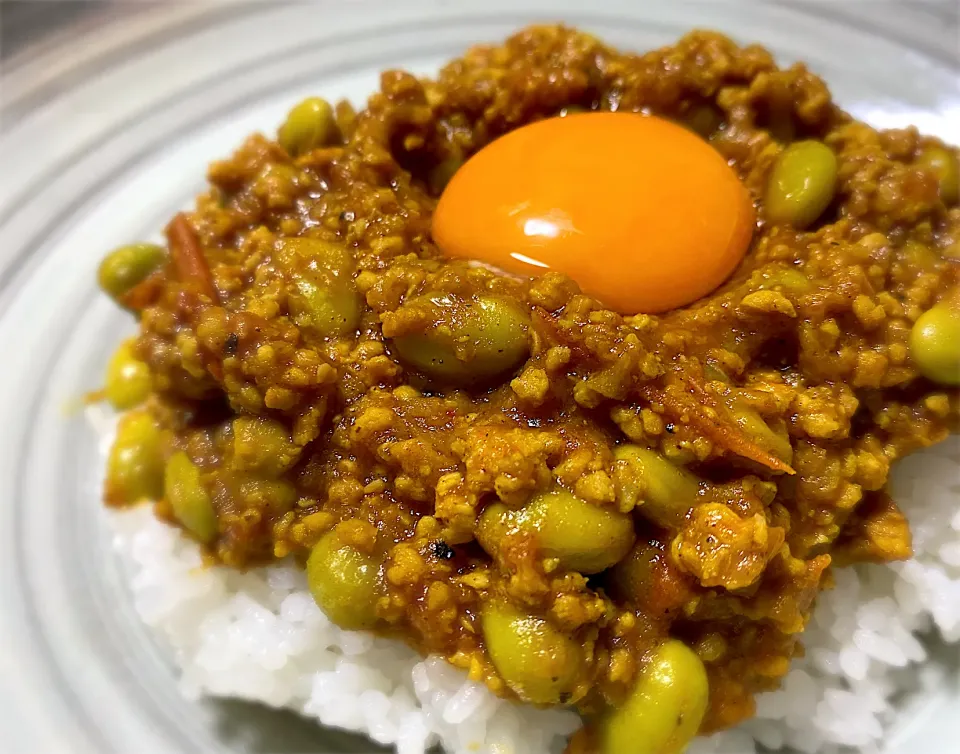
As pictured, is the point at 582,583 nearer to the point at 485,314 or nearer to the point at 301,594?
the point at 485,314

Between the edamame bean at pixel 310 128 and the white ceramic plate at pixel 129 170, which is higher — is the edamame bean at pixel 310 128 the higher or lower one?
the higher one

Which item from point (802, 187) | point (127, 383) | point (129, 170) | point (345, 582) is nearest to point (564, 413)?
point (345, 582)

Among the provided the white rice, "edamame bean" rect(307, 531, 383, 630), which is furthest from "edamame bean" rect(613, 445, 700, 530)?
the white rice

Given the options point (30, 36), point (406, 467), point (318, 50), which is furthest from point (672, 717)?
point (30, 36)

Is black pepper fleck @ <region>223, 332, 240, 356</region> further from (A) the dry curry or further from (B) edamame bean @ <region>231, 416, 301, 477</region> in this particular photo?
(B) edamame bean @ <region>231, 416, 301, 477</region>

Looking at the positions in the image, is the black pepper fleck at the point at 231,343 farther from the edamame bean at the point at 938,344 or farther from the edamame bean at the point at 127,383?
the edamame bean at the point at 938,344

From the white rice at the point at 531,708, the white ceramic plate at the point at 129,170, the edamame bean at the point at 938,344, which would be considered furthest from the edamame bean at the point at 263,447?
the edamame bean at the point at 938,344
